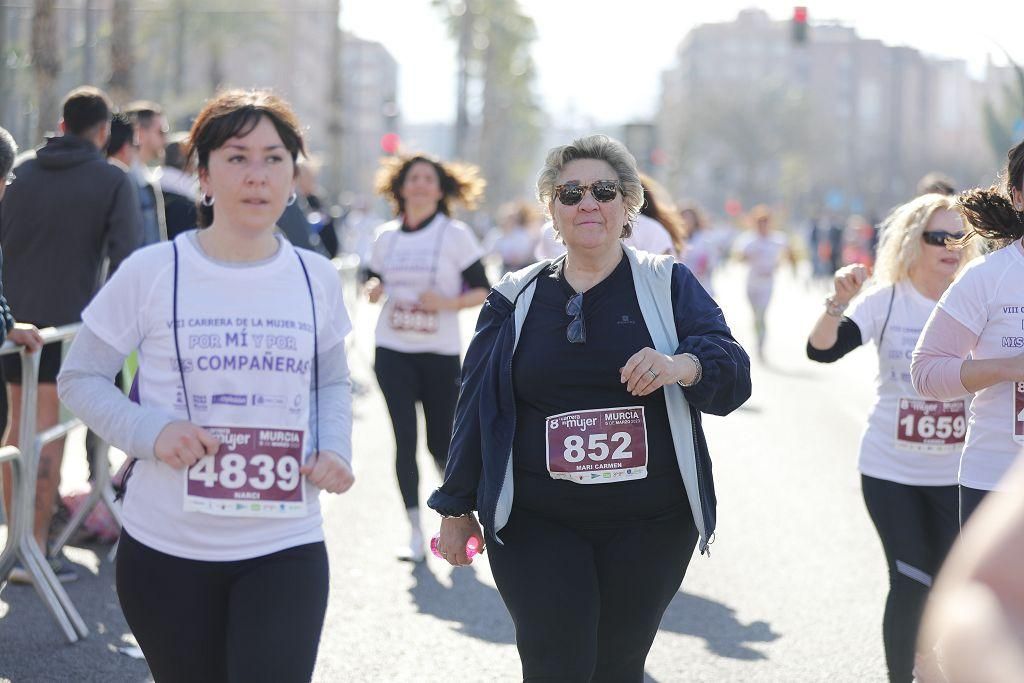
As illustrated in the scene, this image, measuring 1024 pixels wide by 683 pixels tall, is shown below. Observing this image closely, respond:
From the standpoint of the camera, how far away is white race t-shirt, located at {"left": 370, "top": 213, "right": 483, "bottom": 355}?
7.82 m

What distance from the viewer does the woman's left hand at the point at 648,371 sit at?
368 centimetres

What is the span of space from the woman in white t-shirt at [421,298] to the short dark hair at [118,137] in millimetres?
1347

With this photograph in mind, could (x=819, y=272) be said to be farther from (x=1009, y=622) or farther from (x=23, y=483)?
(x=1009, y=622)

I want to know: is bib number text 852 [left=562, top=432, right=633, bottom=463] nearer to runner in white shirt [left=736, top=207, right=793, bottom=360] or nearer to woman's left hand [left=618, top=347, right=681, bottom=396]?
woman's left hand [left=618, top=347, right=681, bottom=396]

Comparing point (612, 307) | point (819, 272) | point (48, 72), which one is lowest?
point (819, 272)

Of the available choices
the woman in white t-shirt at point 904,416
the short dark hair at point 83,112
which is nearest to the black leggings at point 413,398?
the short dark hair at point 83,112

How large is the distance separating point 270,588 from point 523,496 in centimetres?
82

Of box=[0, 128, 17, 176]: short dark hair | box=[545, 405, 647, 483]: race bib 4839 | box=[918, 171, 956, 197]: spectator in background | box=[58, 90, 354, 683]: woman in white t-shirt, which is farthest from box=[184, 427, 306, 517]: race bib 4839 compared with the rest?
box=[918, 171, 956, 197]: spectator in background

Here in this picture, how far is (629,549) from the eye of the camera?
394cm

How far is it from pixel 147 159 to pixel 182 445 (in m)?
5.42

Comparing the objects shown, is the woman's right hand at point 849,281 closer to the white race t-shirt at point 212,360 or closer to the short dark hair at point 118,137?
the white race t-shirt at point 212,360

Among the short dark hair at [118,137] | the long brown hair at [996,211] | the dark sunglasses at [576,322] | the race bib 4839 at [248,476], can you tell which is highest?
the short dark hair at [118,137]

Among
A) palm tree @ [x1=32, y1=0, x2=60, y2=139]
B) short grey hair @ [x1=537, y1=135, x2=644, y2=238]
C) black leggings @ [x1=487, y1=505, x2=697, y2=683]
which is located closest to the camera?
black leggings @ [x1=487, y1=505, x2=697, y2=683]

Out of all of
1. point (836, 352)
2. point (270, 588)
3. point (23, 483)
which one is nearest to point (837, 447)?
point (836, 352)
